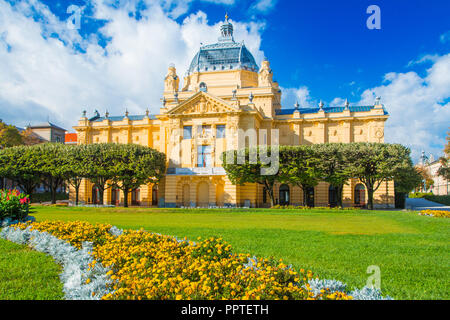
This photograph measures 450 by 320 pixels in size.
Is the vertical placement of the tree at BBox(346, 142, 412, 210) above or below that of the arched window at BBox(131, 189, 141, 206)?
above

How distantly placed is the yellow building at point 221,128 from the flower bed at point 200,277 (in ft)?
120

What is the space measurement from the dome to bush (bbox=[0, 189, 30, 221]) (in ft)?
145

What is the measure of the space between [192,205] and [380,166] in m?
26.6

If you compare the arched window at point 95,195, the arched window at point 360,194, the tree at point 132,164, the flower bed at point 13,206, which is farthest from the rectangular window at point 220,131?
the flower bed at point 13,206

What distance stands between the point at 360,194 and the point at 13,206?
1859 inches

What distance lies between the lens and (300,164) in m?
41.2

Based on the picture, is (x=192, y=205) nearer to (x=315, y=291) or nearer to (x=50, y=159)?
(x=50, y=159)

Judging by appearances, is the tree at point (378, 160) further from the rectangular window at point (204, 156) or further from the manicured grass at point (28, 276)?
the manicured grass at point (28, 276)

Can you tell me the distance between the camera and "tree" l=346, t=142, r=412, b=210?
1567 inches

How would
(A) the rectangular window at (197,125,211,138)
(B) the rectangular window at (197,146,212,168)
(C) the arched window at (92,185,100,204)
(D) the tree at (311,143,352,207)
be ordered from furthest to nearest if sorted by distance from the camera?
(C) the arched window at (92,185,100,204) < (A) the rectangular window at (197,125,211,138) < (B) the rectangular window at (197,146,212,168) < (D) the tree at (311,143,352,207)

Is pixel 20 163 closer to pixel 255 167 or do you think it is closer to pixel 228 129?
pixel 228 129

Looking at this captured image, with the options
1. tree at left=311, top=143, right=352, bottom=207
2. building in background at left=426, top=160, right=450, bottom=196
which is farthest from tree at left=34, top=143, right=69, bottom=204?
building in background at left=426, top=160, right=450, bottom=196

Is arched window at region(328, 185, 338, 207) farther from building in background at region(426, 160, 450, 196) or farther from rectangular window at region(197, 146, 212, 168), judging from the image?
building in background at region(426, 160, 450, 196)

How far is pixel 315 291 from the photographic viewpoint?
6.80m
